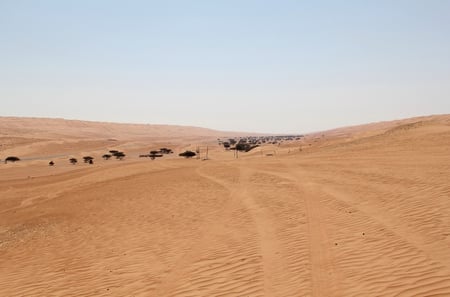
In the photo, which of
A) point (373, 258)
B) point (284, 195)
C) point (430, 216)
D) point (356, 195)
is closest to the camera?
point (373, 258)

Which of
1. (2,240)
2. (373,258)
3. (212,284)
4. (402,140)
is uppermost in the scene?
(402,140)

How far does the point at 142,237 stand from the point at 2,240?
256 inches

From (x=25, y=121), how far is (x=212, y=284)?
7804 inches

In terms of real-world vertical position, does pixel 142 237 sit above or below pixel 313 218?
below

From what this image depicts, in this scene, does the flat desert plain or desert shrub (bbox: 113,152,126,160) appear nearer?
the flat desert plain

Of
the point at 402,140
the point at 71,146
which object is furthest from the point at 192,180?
the point at 71,146

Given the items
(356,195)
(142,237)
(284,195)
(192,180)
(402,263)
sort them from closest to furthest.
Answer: (402,263) → (142,237) → (356,195) → (284,195) → (192,180)

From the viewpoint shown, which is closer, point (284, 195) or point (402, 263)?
point (402, 263)

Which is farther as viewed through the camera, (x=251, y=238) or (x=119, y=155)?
(x=119, y=155)

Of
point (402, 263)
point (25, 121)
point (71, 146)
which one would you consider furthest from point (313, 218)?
point (25, 121)

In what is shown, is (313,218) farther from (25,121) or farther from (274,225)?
(25,121)

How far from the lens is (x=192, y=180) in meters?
23.8

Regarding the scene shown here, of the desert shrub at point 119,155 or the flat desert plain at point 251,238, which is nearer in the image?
the flat desert plain at point 251,238

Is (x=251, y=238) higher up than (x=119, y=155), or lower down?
higher up
